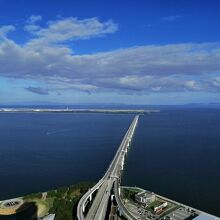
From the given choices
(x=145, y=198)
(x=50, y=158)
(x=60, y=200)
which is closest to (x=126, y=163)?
(x=50, y=158)

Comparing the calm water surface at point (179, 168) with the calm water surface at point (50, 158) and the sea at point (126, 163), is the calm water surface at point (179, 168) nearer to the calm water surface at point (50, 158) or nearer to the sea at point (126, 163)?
the sea at point (126, 163)

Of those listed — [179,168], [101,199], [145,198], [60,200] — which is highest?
[145,198]

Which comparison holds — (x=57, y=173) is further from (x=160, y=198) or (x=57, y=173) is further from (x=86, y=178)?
(x=160, y=198)

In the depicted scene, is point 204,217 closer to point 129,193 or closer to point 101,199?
point 129,193

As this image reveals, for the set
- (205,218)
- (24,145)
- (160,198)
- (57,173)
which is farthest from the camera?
(24,145)

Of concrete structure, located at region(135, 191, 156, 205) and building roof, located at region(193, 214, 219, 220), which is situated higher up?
concrete structure, located at region(135, 191, 156, 205)

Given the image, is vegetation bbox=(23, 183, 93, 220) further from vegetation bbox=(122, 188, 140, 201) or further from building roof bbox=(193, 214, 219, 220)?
building roof bbox=(193, 214, 219, 220)

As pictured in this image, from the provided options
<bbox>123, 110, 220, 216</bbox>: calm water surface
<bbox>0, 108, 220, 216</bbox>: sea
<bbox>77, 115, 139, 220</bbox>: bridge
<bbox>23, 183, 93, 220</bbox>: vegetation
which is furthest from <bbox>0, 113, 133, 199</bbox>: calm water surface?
<bbox>123, 110, 220, 216</bbox>: calm water surface

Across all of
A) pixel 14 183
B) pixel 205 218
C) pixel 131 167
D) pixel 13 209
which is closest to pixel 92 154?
pixel 131 167
